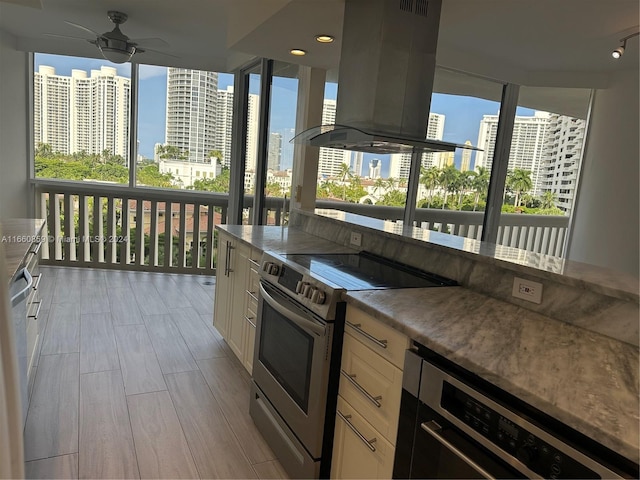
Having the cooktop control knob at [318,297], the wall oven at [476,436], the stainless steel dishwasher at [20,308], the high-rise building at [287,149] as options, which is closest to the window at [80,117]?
the high-rise building at [287,149]

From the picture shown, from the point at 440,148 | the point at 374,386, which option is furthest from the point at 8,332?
the point at 440,148

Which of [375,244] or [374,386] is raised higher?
[375,244]

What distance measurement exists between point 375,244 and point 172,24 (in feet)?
9.74

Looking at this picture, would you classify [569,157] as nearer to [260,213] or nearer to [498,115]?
[498,115]

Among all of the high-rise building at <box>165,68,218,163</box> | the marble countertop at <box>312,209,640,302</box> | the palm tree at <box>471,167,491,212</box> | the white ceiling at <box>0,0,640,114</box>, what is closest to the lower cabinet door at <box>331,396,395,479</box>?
the marble countertop at <box>312,209,640,302</box>

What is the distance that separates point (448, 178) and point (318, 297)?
340 centimetres

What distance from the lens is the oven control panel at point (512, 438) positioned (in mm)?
928

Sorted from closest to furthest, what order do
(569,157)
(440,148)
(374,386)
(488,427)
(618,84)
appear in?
(488,427)
(374,386)
(440,148)
(618,84)
(569,157)

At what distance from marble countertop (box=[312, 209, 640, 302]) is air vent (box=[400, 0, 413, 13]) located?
1.11 m

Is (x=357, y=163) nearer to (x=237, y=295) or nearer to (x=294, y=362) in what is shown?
(x=237, y=295)

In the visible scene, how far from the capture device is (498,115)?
15.6 feet

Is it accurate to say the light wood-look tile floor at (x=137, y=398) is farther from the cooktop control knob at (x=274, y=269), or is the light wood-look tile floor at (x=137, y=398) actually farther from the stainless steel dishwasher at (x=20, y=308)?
the cooktop control knob at (x=274, y=269)

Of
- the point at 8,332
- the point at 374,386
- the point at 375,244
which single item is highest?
the point at 8,332

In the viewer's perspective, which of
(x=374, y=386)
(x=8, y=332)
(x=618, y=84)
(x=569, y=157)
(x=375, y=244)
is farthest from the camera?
(x=569, y=157)
